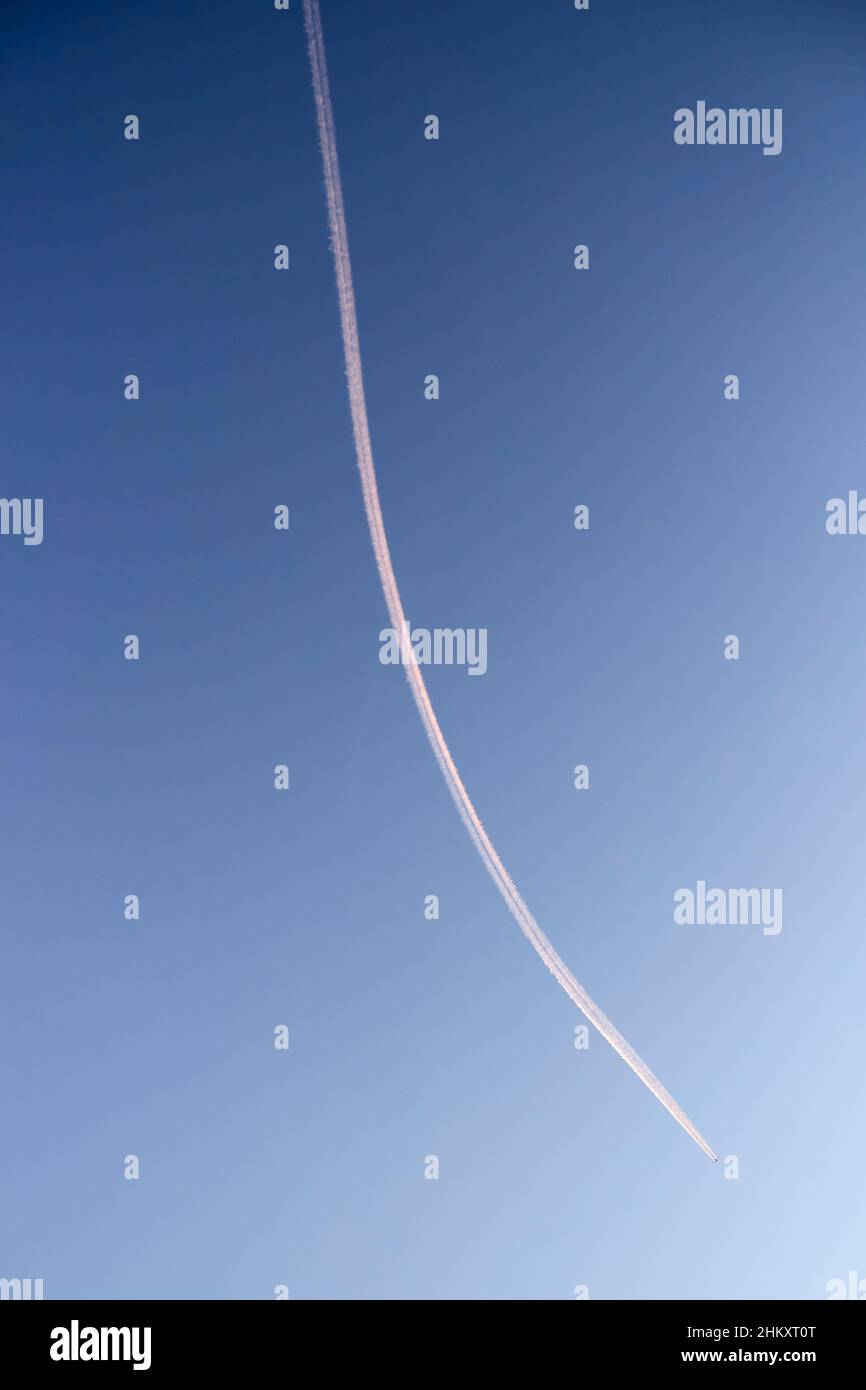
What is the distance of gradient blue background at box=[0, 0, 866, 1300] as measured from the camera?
215cm

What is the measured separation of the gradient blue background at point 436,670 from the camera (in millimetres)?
2154

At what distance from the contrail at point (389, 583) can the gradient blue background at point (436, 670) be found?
0.02 m

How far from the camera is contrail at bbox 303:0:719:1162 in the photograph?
215 centimetres

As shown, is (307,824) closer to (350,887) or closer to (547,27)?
(350,887)

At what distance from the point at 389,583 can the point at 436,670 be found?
188 mm

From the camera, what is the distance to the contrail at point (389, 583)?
7.07ft

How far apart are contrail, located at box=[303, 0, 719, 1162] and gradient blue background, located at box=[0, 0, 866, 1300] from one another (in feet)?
0.08

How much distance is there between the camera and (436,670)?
7.14 feet

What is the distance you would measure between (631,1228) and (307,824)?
974mm

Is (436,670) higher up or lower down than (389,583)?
lower down

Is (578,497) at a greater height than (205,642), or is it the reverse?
(578,497)

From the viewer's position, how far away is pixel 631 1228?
2.15 metres

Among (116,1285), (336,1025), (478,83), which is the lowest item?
(116,1285)

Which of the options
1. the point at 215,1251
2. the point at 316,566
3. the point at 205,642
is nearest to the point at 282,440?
the point at 316,566
